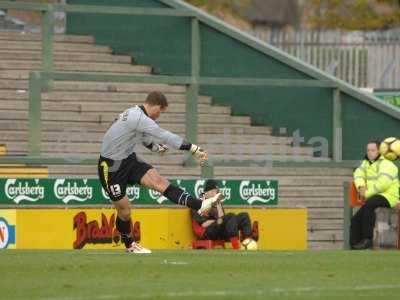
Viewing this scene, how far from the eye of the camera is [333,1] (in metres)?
39.2

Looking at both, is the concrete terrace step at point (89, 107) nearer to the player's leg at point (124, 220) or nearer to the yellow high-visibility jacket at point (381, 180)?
the yellow high-visibility jacket at point (381, 180)

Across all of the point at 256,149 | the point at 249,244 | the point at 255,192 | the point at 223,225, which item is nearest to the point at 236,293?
the point at 249,244

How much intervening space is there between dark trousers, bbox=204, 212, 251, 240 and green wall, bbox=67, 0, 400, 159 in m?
2.62

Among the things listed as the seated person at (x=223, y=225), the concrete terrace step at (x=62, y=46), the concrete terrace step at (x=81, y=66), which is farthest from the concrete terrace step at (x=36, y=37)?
the seated person at (x=223, y=225)

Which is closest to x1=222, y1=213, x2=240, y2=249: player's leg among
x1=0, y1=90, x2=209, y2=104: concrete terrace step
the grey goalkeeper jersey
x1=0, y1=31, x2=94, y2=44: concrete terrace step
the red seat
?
the red seat

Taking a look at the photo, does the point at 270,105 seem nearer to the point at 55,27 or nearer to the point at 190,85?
the point at 190,85

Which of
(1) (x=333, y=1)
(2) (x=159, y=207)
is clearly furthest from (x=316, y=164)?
(1) (x=333, y=1)

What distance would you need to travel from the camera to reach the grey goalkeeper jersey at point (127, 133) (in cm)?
1588

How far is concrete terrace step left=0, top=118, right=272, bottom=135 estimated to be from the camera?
69.2ft

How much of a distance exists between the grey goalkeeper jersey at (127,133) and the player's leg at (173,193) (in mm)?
371

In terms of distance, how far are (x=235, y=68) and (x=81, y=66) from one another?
2591 millimetres

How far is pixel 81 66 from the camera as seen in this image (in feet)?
76.0

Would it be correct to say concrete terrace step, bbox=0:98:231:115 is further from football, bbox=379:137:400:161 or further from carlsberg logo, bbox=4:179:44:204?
football, bbox=379:137:400:161

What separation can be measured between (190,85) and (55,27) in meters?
2.34
